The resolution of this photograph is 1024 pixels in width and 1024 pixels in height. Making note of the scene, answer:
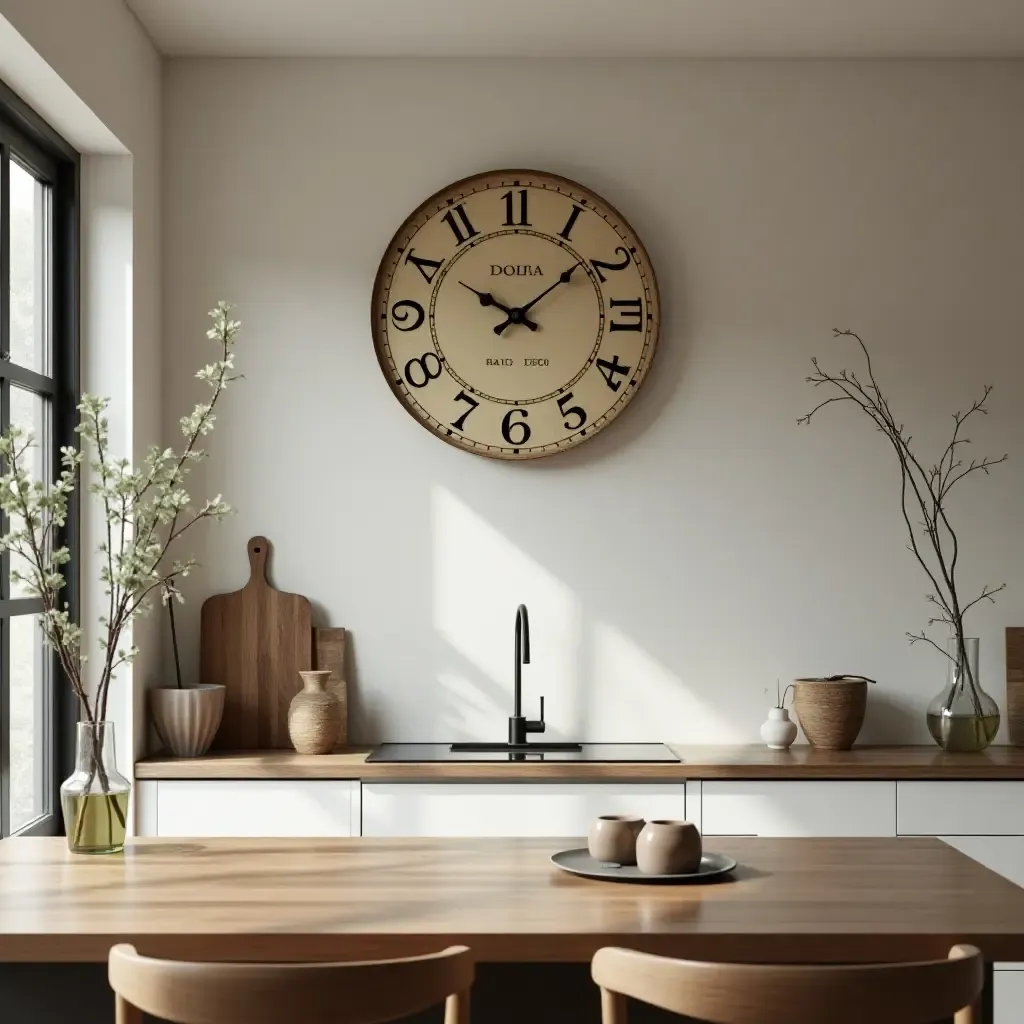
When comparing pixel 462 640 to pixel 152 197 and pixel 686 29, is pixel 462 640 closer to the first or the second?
pixel 152 197

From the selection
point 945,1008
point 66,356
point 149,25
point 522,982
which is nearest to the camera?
point 945,1008

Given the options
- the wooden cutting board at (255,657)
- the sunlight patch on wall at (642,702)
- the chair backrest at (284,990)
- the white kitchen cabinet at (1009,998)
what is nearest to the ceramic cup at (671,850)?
the chair backrest at (284,990)

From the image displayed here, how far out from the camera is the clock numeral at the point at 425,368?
3816mm

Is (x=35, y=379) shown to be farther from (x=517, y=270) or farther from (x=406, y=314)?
(x=517, y=270)

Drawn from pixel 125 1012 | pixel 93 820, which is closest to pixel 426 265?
pixel 93 820

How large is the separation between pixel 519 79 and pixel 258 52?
0.77 metres

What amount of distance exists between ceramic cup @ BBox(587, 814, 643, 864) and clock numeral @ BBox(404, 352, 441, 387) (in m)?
1.96

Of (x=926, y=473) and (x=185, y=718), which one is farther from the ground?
(x=926, y=473)

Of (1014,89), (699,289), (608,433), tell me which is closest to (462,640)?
(608,433)

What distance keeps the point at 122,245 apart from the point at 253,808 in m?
1.55

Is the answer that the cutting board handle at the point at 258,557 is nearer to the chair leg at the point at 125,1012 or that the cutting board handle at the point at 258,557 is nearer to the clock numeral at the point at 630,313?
the clock numeral at the point at 630,313

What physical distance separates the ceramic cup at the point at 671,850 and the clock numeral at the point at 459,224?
2241 millimetres

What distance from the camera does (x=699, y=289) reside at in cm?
385

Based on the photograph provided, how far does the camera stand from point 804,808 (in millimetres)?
3344
